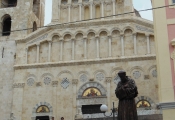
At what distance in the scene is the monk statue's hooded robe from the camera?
7.53 metres

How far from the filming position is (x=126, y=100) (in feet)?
25.2

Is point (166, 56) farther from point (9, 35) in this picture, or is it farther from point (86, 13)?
point (9, 35)

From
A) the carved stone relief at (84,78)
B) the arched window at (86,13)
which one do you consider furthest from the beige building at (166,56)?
the arched window at (86,13)

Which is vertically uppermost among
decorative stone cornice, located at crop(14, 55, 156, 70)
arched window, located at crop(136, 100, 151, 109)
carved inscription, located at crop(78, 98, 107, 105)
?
decorative stone cornice, located at crop(14, 55, 156, 70)

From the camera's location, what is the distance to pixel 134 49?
2355cm

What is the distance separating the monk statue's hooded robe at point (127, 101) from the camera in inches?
296

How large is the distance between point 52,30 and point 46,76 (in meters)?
4.10

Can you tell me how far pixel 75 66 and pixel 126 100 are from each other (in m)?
16.4

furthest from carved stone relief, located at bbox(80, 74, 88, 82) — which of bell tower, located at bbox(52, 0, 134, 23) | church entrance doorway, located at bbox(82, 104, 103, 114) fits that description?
bell tower, located at bbox(52, 0, 134, 23)

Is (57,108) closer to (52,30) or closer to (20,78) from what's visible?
(20,78)

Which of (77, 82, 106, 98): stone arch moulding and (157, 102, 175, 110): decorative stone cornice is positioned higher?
(77, 82, 106, 98): stone arch moulding

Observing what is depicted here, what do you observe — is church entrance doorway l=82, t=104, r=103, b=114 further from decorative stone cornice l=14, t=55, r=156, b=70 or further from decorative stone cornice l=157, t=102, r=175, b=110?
decorative stone cornice l=157, t=102, r=175, b=110

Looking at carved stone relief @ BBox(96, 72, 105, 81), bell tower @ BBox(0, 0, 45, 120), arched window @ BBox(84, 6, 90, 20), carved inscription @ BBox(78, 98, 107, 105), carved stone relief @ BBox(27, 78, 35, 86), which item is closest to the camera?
carved inscription @ BBox(78, 98, 107, 105)

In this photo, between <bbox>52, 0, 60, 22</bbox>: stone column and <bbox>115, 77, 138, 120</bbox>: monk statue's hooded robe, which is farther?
<bbox>52, 0, 60, 22</bbox>: stone column
